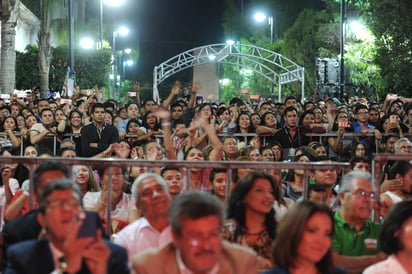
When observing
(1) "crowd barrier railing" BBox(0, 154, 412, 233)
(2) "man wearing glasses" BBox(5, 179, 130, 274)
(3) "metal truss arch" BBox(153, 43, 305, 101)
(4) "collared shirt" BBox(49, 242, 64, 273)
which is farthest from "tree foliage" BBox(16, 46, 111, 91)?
(4) "collared shirt" BBox(49, 242, 64, 273)

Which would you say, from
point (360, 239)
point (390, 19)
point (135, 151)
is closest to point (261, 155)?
point (135, 151)

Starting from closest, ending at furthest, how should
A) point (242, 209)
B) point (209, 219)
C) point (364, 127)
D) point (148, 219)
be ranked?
1. point (209, 219)
2. point (148, 219)
3. point (242, 209)
4. point (364, 127)

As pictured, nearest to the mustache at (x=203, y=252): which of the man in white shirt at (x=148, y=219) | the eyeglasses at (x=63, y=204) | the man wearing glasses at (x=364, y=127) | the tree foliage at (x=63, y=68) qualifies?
the eyeglasses at (x=63, y=204)

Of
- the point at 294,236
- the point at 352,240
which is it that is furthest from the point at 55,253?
the point at 352,240

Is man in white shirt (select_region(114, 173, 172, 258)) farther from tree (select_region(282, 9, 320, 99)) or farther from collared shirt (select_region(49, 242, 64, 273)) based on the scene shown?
tree (select_region(282, 9, 320, 99))

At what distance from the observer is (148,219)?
5.84 meters

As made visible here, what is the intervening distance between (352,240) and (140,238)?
1.62 m

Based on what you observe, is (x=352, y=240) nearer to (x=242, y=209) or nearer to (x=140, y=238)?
(x=242, y=209)

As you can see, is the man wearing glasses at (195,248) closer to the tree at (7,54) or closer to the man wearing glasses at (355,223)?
the man wearing glasses at (355,223)

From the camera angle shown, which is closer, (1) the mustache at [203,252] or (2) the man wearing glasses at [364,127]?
(1) the mustache at [203,252]

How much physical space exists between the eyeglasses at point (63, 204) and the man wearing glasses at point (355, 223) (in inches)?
85.1

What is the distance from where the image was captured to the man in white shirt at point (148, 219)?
5.72 metres

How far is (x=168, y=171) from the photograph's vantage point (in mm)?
6832

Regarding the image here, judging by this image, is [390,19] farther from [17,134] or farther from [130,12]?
[130,12]
